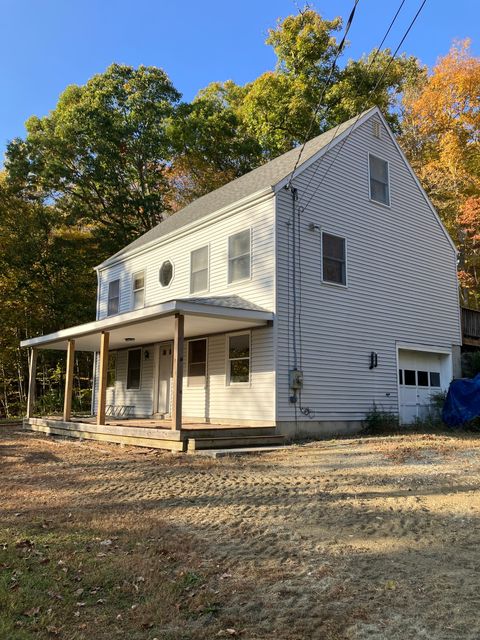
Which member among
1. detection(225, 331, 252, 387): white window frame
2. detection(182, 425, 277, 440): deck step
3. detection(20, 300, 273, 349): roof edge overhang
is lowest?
detection(182, 425, 277, 440): deck step

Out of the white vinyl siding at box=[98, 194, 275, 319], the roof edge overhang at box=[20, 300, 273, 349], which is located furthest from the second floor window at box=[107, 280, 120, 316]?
the roof edge overhang at box=[20, 300, 273, 349]

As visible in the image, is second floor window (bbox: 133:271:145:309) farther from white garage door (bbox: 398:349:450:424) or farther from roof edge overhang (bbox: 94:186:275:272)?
white garage door (bbox: 398:349:450:424)

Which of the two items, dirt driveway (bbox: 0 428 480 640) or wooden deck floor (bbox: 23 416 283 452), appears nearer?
dirt driveway (bbox: 0 428 480 640)

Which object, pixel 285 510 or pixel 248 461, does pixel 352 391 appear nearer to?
pixel 248 461

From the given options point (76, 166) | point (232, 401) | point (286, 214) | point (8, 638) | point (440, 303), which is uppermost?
point (76, 166)

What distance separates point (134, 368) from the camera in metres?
17.0

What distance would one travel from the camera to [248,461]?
8.62m

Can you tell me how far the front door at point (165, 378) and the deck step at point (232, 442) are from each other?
205 inches

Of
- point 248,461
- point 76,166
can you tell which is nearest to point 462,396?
point 248,461

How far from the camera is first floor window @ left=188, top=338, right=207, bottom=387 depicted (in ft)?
44.5

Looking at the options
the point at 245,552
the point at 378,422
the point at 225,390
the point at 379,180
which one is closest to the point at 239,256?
the point at 225,390

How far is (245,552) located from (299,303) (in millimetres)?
8028

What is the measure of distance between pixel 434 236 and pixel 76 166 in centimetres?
1906

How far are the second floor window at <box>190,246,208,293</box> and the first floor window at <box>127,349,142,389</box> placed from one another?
3.78 metres
